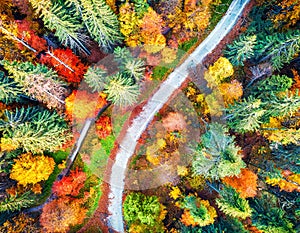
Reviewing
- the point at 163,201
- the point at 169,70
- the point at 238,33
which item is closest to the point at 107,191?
the point at 163,201

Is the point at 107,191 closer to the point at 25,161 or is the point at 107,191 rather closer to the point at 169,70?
the point at 25,161

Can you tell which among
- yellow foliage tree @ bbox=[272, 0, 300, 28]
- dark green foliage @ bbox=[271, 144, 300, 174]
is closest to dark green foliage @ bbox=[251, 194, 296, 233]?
dark green foliage @ bbox=[271, 144, 300, 174]

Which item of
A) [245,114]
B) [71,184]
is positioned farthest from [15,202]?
[245,114]

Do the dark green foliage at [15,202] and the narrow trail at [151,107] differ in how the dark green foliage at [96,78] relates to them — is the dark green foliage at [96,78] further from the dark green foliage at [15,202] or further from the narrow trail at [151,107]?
the dark green foliage at [15,202]

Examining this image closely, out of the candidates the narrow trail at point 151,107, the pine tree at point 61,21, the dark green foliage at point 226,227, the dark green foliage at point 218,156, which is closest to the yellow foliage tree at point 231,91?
the dark green foliage at point 218,156

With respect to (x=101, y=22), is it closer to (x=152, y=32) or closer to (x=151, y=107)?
(x=152, y=32)

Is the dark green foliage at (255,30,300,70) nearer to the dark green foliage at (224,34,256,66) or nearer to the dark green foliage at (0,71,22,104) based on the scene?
the dark green foliage at (224,34,256,66)
